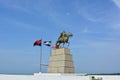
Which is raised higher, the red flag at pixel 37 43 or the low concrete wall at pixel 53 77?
the red flag at pixel 37 43

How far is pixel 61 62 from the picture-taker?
67.1ft

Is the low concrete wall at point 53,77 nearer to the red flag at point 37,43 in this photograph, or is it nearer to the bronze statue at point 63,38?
the bronze statue at point 63,38

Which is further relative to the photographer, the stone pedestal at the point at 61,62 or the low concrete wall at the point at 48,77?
the stone pedestal at the point at 61,62

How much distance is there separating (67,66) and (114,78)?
397 cm

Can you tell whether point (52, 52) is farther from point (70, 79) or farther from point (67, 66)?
point (70, 79)

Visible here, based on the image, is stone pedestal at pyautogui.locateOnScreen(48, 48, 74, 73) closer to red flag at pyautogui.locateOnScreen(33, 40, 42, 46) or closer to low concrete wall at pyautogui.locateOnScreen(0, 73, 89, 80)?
low concrete wall at pyautogui.locateOnScreen(0, 73, 89, 80)

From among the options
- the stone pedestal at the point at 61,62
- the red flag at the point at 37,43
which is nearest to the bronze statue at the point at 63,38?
the stone pedestal at the point at 61,62

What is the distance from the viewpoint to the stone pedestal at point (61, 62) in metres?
20.2

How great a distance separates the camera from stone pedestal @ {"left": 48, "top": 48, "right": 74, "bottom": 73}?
20.2 metres

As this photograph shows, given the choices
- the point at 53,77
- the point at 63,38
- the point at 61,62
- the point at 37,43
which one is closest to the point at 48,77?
the point at 53,77

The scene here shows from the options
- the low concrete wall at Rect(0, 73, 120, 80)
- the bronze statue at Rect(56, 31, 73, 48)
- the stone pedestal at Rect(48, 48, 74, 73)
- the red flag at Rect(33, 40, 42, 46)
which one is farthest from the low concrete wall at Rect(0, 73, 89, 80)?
the red flag at Rect(33, 40, 42, 46)

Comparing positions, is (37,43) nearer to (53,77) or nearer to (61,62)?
(61,62)

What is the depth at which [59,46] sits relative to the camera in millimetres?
21797

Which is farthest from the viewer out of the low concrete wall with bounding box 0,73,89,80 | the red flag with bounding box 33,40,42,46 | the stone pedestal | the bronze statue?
the red flag with bounding box 33,40,42,46
